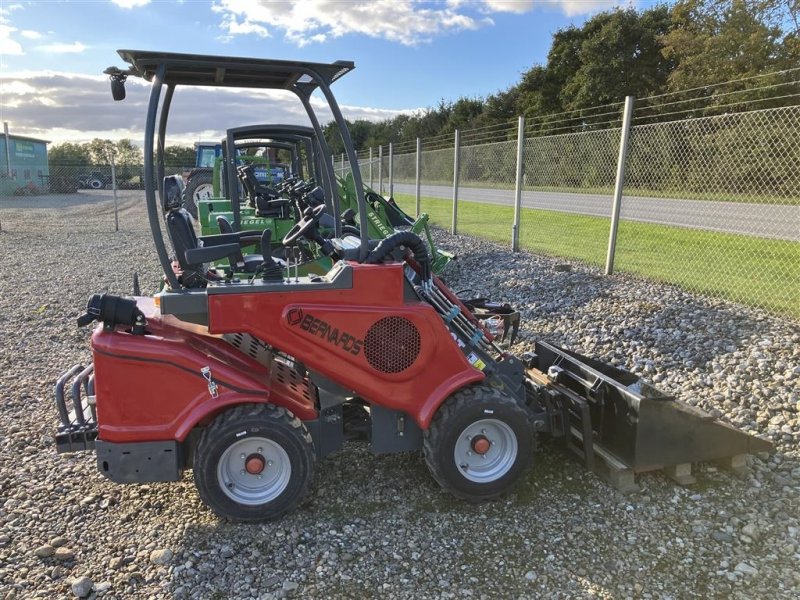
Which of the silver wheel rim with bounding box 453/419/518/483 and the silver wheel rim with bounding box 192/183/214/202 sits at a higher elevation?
the silver wheel rim with bounding box 192/183/214/202

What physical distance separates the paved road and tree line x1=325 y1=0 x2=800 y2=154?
242 centimetres

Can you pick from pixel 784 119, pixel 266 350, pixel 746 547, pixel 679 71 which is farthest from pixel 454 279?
pixel 679 71

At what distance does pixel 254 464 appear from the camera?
339 cm

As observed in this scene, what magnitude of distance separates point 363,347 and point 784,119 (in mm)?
6318

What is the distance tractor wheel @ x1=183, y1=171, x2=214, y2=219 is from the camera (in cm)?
1908

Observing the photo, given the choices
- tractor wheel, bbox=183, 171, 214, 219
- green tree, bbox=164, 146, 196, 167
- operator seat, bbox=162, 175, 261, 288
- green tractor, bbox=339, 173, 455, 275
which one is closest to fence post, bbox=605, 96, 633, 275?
green tractor, bbox=339, 173, 455, 275

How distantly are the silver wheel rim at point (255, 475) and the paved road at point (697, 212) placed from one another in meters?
7.01

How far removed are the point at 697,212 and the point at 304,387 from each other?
25.4 feet

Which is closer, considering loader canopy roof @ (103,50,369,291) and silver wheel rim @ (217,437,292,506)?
loader canopy roof @ (103,50,369,291)

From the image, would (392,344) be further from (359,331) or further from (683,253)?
(683,253)

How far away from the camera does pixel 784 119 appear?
7082mm

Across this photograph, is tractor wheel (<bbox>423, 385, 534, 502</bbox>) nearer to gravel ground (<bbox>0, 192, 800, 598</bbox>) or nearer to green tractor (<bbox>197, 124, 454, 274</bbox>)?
gravel ground (<bbox>0, 192, 800, 598</bbox>)

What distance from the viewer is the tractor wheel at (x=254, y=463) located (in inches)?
130

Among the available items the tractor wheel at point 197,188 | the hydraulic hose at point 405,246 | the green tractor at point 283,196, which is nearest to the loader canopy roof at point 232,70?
the hydraulic hose at point 405,246
